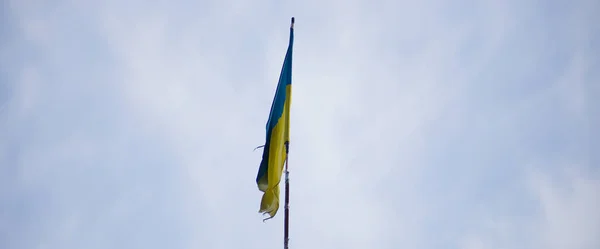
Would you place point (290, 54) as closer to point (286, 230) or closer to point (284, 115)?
point (284, 115)

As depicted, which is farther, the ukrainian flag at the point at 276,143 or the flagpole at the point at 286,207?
the ukrainian flag at the point at 276,143

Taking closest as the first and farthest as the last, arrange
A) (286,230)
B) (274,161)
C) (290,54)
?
(286,230) < (274,161) < (290,54)

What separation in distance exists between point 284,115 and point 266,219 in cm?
323

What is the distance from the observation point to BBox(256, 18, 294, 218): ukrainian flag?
1767 cm

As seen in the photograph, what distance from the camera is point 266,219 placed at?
17.5 metres

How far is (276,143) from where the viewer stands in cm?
1858

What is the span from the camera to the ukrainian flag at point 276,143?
1767 centimetres

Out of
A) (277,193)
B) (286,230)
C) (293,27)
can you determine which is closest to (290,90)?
(293,27)

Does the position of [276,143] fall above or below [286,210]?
above

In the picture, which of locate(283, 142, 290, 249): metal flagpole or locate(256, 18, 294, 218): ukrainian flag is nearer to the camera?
locate(283, 142, 290, 249): metal flagpole

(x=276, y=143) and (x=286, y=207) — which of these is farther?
(x=276, y=143)

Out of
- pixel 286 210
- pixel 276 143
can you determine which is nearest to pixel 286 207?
pixel 286 210

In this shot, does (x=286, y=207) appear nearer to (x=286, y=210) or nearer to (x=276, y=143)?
(x=286, y=210)

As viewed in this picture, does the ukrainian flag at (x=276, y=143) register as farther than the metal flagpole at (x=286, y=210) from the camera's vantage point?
Yes
